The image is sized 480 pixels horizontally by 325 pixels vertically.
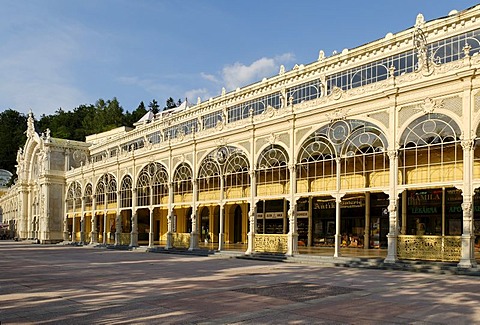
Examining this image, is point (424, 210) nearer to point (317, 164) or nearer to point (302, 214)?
point (317, 164)

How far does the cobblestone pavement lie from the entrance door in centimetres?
2230

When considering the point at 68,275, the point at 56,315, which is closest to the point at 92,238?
the point at 68,275

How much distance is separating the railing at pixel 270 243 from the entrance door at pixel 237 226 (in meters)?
13.0

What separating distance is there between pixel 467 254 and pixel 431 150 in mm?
4976

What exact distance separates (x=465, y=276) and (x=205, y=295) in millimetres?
10129

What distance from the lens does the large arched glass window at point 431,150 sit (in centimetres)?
2073

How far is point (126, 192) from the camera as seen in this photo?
44062mm

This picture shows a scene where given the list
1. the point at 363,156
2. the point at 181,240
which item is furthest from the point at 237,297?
the point at 181,240

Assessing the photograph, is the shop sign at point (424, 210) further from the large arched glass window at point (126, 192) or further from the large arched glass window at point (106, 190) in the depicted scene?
the large arched glass window at point (106, 190)

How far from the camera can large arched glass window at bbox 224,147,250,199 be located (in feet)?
103

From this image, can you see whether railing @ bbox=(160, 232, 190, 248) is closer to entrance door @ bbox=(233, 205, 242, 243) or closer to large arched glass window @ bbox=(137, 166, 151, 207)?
large arched glass window @ bbox=(137, 166, 151, 207)

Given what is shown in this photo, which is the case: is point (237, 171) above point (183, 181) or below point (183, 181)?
above

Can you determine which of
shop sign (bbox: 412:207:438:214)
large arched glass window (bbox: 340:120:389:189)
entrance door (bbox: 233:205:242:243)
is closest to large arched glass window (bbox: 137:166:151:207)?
entrance door (bbox: 233:205:242:243)

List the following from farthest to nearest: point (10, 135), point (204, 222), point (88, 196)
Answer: point (10, 135), point (88, 196), point (204, 222)
